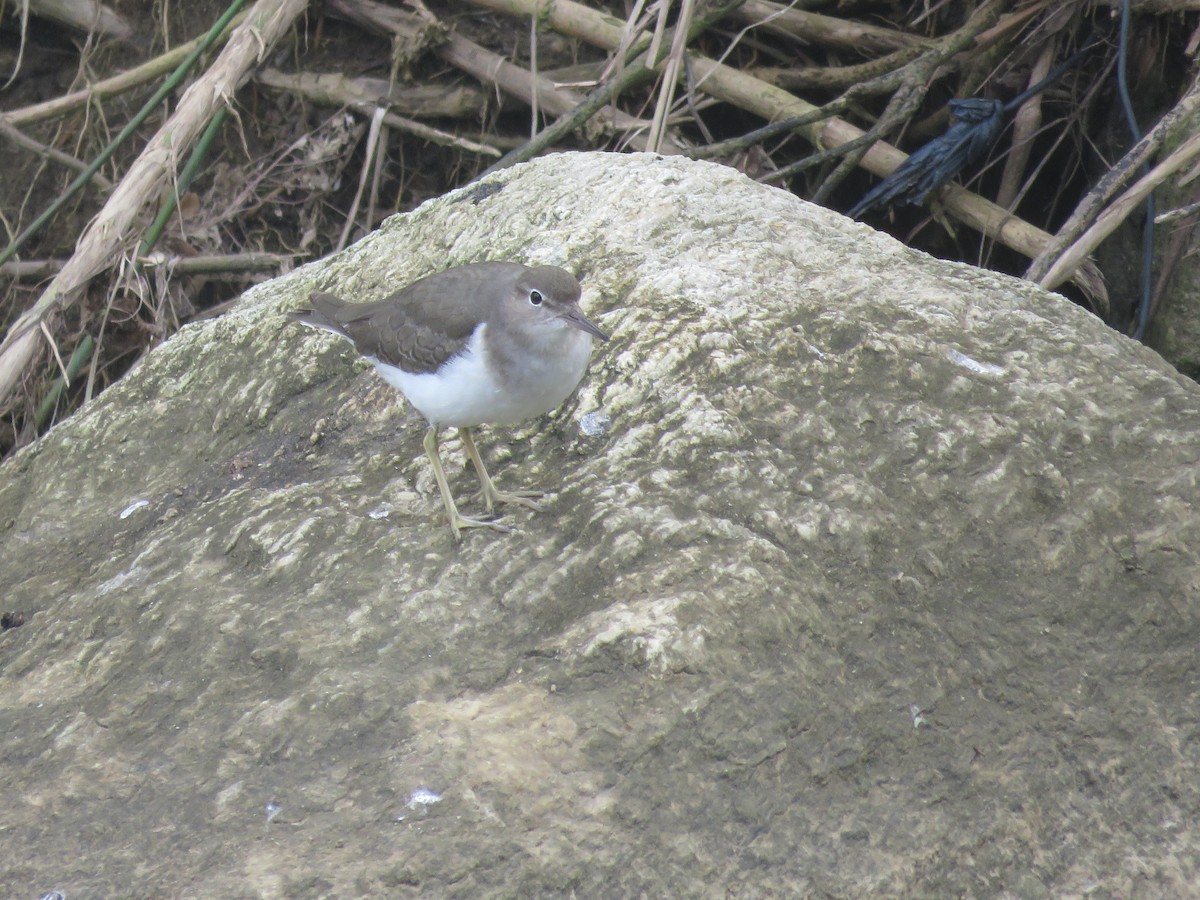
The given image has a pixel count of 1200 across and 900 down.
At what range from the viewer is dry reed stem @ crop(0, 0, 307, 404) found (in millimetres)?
5047

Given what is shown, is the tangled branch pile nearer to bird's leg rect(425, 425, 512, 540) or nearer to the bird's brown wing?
the bird's brown wing

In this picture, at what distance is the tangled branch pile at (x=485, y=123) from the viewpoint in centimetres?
522

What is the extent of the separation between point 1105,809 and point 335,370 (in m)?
2.69

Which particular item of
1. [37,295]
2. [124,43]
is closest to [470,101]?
[124,43]

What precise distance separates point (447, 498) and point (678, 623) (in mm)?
837

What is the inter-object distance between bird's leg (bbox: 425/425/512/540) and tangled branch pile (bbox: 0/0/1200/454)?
75.0 inches

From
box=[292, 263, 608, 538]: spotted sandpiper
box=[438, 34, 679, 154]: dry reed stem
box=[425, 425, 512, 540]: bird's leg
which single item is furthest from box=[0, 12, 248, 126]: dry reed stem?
box=[425, 425, 512, 540]: bird's leg

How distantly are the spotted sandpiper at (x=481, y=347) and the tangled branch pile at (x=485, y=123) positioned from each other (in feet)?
5.35

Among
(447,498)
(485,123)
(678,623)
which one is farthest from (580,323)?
(485,123)

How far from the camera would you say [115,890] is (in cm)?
233

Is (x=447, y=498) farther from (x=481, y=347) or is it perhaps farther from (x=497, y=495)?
(x=481, y=347)

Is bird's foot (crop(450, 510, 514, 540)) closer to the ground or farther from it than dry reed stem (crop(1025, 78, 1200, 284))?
closer to the ground

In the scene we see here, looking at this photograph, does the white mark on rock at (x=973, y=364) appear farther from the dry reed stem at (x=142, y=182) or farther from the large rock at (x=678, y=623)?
the dry reed stem at (x=142, y=182)

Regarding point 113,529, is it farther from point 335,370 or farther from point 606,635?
point 606,635
